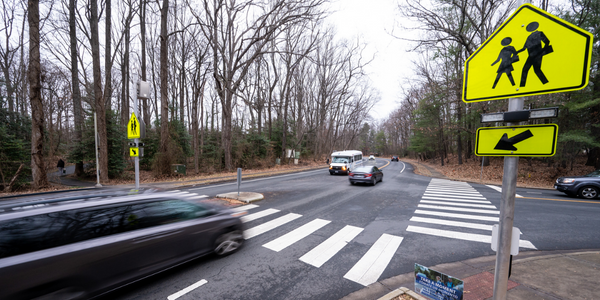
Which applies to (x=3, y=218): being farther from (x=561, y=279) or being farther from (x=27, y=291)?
(x=561, y=279)

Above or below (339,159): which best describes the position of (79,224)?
above

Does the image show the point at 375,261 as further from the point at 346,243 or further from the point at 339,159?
the point at 339,159

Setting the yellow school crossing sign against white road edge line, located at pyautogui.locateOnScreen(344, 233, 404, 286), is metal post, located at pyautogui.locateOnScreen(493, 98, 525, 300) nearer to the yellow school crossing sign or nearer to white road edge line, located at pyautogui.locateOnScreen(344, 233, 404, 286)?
the yellow school crossing sign

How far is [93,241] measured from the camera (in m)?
2.99

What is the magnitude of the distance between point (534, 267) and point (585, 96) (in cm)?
1877

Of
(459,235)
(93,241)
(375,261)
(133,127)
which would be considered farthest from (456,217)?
(133,127)

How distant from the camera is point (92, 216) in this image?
3.16 metres

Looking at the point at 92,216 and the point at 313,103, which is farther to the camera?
the point at 313,103

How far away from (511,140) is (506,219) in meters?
0.73

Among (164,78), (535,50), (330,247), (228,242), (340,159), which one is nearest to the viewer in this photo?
(535,50)

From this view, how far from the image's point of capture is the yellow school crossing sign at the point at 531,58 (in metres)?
1.72

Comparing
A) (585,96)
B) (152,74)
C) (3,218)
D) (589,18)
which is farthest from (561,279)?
(152,74)

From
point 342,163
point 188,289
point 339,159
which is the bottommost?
point 188,289

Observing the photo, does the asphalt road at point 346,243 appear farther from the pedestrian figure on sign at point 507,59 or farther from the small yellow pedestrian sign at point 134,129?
the small yellow pedestrian sign at point 134,129
